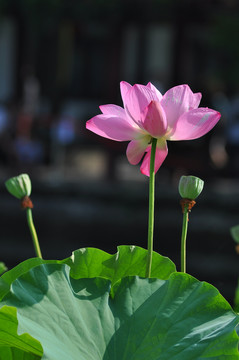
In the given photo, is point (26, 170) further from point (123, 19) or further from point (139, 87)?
point (139, 87)

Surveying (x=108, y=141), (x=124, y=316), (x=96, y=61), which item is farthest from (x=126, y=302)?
(x=96, y=61)

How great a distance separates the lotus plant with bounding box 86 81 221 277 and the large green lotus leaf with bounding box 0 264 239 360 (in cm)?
4

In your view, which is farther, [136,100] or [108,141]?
[108,141]

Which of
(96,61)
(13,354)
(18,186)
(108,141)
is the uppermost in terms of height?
(96,61)

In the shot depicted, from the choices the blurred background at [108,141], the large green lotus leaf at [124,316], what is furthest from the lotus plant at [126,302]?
the blurred background at [108,141]

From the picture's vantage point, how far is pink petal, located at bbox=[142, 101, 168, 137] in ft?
2.12

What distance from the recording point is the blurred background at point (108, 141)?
5178mm

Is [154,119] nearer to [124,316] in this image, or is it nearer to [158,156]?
[158,156]

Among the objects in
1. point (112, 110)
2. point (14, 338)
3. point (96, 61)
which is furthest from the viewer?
point (96, 61)

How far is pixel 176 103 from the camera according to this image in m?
0.67

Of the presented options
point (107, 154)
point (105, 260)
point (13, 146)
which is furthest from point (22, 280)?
point (13, 146)

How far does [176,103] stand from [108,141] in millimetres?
5267

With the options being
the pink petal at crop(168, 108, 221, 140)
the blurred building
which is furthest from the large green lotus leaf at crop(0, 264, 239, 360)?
the blurred building

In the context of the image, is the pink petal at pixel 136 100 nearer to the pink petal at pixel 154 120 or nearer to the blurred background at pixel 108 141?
the pink petal at pixel 154 120
